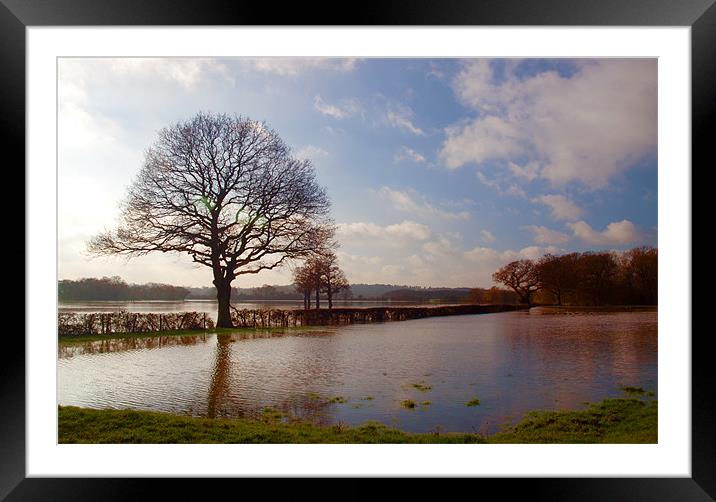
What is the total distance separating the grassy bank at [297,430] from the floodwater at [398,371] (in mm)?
141

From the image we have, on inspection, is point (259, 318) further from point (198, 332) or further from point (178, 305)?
point (178, 305)

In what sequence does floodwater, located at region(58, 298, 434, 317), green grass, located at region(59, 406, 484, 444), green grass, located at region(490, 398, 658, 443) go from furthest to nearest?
1. floodwater, located at region(58, 298, 434, 317)
2. green grass, located at region(490, 398, 658, 443)
3. green grass, located at region(59, 406, 484, 444)

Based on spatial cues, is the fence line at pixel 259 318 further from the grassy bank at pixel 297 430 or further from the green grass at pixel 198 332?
the grassy bank at pixel 297 430

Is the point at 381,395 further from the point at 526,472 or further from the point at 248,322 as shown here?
the point at 248,322

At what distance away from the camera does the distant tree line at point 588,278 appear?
5.52 m

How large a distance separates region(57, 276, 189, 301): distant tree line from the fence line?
0.40m

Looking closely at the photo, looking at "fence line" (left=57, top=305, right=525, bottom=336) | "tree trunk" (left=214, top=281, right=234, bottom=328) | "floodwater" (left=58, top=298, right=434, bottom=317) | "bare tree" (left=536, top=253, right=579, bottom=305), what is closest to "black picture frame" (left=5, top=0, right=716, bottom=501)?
"bare tree" (left=536, top=253, right=579, bottom=305)

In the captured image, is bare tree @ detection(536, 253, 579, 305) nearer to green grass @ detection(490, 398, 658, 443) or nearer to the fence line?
the fence line

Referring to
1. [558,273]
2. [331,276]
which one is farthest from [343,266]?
[558,273]

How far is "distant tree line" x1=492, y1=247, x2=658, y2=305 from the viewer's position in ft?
18.1

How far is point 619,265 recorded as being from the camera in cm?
553
